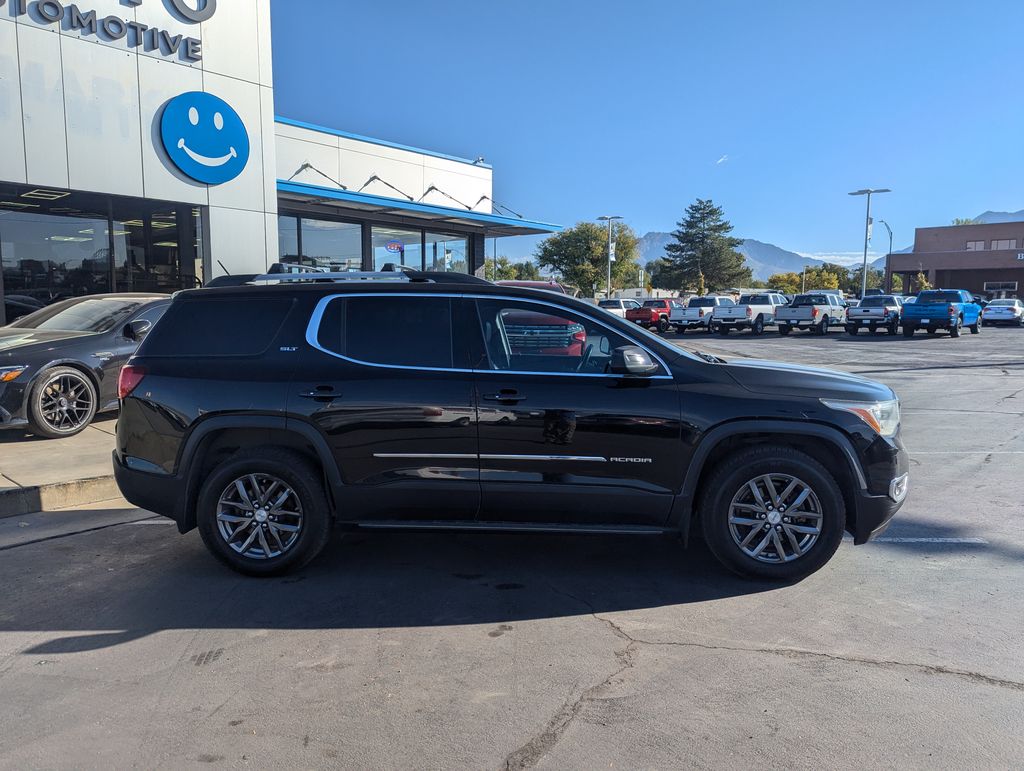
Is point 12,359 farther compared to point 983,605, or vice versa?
point 12,359

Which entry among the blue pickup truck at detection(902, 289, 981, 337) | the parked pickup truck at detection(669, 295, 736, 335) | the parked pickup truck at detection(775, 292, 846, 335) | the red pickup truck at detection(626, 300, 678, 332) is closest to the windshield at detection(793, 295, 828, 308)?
the parked pickup truck at detection(775, 292, 846, 335)

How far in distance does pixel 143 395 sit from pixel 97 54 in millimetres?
10512

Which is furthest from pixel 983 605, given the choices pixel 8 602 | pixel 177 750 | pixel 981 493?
pixel 8 602

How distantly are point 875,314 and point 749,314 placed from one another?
199 inches

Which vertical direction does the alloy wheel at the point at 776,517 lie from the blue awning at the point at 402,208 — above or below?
below

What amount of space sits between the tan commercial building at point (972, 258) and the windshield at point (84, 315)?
67308 millimetres

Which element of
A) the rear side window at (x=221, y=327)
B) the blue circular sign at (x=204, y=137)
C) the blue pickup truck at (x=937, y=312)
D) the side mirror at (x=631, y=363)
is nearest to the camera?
the side mirror at (x=631, y=363)

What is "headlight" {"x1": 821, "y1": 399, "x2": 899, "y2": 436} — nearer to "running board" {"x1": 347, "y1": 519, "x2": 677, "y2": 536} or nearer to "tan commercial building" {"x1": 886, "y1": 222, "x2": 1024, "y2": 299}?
"running board" {"x1": 347, "y1": 519, "x2": 677, "y2": 536}

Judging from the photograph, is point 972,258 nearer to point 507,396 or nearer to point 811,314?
point 811,314

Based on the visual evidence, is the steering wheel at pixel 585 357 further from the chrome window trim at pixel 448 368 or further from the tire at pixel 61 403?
the tire at pixel 61 403

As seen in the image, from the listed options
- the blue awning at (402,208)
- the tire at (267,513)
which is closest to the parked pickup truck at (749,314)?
the blue awning at (402,208)

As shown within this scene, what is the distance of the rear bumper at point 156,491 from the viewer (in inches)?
181

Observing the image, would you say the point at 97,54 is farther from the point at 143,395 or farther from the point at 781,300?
the point at 781,300

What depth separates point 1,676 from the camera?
11.2 ft
